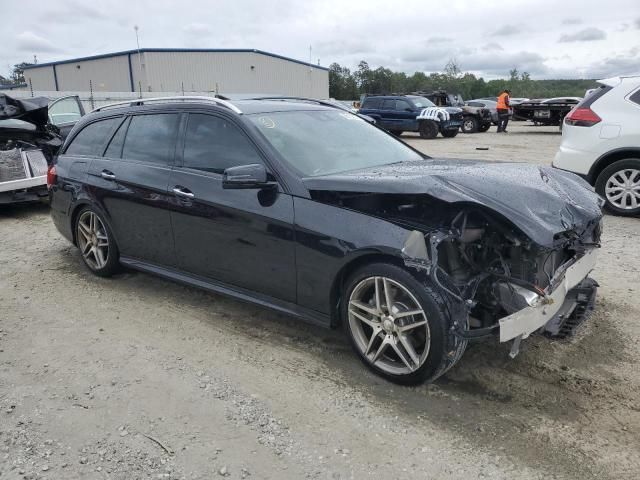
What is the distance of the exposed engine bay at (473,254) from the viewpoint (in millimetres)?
2896

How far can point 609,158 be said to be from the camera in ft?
23.4

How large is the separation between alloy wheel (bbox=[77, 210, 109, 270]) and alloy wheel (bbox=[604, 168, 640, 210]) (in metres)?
6.29

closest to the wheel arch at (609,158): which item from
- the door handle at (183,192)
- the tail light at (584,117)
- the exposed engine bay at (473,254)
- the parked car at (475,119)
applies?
the tail light at (584,117)

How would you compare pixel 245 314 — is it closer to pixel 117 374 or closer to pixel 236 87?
pixel 117 374

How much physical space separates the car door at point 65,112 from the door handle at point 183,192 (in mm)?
7745

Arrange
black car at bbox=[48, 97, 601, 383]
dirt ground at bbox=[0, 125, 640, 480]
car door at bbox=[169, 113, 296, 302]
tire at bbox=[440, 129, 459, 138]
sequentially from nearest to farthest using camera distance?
1. dirt ground at bbox=[0, 125, 640, 480]
2. black car at bbox=[48, 97, 601, 383]
3. car door at bbox=[169, 113, 296, 302]
4. tire at bbox=[440, 129, 459, 138]

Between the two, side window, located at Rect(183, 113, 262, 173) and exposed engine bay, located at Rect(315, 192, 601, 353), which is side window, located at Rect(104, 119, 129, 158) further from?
exposed engine bay, located at Rect(315, 192, 601, 353)

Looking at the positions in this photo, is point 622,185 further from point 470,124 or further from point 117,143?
point 470,124

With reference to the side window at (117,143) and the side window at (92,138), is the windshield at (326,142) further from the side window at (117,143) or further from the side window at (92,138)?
the side window at (92,138)

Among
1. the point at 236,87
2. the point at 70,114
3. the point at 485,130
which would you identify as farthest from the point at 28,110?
the point at 236,87

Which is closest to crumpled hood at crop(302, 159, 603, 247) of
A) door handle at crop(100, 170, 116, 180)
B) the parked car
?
door handle at crop(100, 170, 116, 180)

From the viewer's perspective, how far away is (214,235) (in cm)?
390

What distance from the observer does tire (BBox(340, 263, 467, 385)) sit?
2.91 meters

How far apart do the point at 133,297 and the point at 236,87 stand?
45130 millimetres
